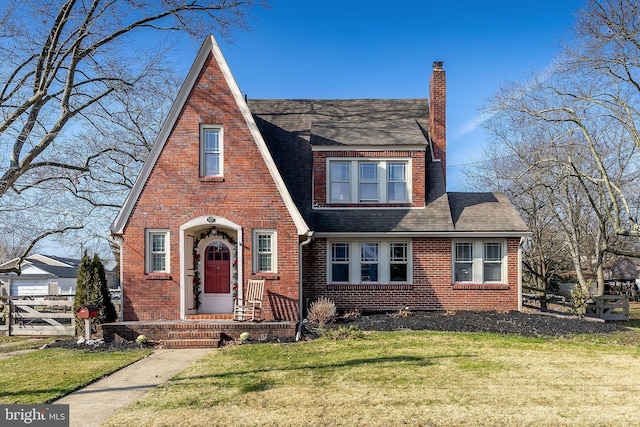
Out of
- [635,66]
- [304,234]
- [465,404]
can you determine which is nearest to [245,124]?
[304,234]

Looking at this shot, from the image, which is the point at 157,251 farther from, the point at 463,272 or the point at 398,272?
the point at 463,272

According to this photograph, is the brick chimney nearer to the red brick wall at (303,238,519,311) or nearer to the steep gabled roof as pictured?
the red brick wall at (303,238,519,311)

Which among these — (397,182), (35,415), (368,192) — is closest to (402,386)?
(35,415)

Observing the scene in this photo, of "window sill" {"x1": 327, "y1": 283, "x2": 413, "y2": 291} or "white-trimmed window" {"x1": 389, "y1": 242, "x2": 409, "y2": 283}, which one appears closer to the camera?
"window sill" {"x1": 327, "y1": 283, "x2": 413, "y2": 291}

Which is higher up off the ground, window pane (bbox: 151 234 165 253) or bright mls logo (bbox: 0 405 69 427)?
window pane (bbox: 151 234 165 253)

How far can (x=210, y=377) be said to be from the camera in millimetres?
8820

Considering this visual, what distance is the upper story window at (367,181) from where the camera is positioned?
17250 mm

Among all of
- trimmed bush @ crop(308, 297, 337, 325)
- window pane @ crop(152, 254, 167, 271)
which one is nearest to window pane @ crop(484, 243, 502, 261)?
trimmed bush @ crop(308, 297, 337, 325)

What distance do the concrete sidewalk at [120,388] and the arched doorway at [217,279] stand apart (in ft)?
11.9

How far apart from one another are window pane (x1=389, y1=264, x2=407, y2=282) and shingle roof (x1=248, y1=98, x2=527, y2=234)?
1383 millimetres

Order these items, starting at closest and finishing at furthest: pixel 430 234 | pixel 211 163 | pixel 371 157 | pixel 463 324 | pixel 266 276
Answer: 1. pixel 463 324
2. pixel 266 276
3. pixel 211 163
4. pixel 430 234
5. pixel 371 157

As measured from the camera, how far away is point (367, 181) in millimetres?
17312

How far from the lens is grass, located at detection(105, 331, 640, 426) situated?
645 centimetres

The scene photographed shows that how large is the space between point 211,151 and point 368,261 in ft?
21.6
